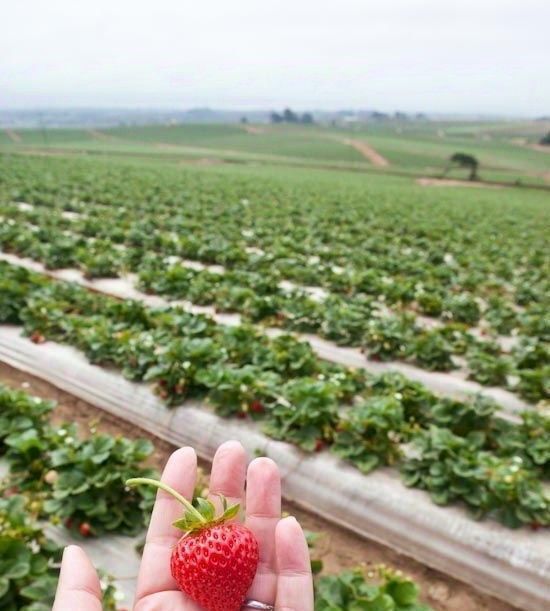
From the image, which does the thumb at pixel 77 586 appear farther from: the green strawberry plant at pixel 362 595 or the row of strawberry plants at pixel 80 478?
the row of strawberry plants at pixel 80 478

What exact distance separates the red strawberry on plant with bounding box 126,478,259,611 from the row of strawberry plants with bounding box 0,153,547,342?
6376 mm

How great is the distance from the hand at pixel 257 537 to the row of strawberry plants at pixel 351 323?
13.4 ft

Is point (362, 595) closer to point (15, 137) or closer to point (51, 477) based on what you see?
point (51, 477)

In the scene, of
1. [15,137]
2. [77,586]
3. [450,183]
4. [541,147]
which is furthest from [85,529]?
[541,147]

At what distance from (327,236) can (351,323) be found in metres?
7.05

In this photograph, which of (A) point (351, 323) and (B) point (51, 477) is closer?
(B) point (51, 477)

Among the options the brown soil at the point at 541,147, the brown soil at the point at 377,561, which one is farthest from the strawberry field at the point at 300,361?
the brown soil at the point at 541,147

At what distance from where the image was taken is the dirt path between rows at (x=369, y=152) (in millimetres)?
62375

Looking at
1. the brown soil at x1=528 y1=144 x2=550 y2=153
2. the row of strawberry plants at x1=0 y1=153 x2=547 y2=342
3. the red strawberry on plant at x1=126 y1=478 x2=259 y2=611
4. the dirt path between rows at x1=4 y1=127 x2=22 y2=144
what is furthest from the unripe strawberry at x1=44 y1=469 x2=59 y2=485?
the brown soil at x1=528 y1=144 x2=550 y2=153

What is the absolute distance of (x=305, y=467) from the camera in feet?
13.8

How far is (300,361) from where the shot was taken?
17.7 feet

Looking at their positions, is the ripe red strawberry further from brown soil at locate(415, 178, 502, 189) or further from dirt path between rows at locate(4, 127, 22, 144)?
dirt path between rows at locate(4, 127, 22, 144)

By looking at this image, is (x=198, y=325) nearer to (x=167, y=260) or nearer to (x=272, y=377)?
(x=272, y=377)

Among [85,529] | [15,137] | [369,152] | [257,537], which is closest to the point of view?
[257,537]
